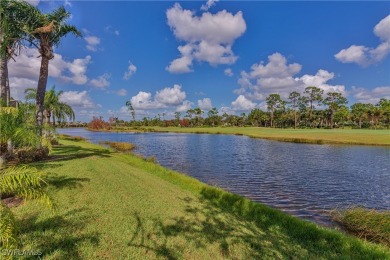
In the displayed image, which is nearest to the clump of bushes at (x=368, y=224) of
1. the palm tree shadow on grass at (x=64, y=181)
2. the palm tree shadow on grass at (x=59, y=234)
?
the palm tree shadow on grass at (x=59, y=234)

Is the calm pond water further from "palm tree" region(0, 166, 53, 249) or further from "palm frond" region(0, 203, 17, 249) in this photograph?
"palm frond" region(0, 203, 17, 249)

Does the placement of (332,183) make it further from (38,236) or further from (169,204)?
(38,236)

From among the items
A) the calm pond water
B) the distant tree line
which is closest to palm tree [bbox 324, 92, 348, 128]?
the distant tree line

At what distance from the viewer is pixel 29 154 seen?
16.0 m

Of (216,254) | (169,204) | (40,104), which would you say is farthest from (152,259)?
(40,104)

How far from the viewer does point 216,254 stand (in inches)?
260

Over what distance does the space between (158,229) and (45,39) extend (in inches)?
701

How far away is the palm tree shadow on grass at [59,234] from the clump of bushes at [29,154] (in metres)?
10.1

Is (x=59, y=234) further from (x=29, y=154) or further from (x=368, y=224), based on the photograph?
(x=29, y=154)

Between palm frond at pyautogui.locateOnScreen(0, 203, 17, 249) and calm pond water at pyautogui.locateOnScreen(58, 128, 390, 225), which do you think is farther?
calm pond water at pyautogui.locateOnScreen(58, 128, 390, 225)

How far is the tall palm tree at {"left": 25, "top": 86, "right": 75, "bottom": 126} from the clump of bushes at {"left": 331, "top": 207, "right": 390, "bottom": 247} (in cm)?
3267

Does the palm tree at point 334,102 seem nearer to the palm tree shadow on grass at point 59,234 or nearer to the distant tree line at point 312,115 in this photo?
the distant tree line at point 312,115

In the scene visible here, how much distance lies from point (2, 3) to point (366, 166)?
110 ft

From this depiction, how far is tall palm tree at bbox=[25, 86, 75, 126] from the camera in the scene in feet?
103
